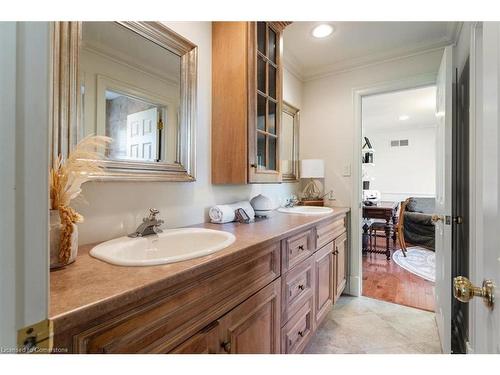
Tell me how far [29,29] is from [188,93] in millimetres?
1069

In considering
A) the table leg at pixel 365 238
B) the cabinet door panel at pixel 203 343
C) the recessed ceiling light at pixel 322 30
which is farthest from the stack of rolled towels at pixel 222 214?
the table leg at pixel 365 238

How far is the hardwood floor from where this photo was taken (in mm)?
2334

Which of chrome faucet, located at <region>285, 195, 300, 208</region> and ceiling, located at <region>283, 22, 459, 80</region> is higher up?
ceiling, located at <region>283, 22, 459, 80</region>

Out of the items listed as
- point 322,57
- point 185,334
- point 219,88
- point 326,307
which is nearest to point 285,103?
point 322,57

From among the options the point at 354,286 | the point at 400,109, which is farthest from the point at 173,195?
the point at 400,109

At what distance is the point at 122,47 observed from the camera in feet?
3.63

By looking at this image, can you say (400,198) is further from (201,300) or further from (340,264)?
(201,300)

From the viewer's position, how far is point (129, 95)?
1128 millimetres

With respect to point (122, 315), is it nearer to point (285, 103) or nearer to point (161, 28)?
point (161, 28)

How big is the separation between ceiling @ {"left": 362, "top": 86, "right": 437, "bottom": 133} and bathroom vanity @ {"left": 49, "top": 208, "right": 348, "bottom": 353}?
2702mm

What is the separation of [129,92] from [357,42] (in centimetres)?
206

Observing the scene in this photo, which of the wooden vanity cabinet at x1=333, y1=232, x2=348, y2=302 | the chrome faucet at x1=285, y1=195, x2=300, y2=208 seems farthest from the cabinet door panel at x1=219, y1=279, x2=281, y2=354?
the chrome faucet at x1=285, y1=195, x2=300, y2=208

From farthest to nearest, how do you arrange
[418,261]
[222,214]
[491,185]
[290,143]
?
[418,261] → [290,143] → [222,214] → [491,185]

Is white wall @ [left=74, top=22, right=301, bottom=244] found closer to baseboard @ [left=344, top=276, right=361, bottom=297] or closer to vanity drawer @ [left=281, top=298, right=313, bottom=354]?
vanity drawer @ [left=281, top=298, right=313, bottom=354]
